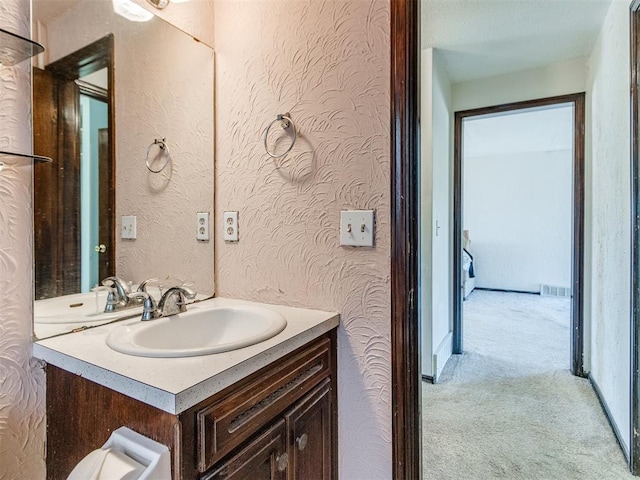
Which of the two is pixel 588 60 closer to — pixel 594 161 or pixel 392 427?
pixel 594 161

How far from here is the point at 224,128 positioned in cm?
141

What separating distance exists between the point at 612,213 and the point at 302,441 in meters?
1.98

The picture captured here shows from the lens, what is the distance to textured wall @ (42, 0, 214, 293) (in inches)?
45.0

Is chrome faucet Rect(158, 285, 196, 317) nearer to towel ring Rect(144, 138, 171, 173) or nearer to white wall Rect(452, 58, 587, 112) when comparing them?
towel ring Rect(144, 138, 171, 173)

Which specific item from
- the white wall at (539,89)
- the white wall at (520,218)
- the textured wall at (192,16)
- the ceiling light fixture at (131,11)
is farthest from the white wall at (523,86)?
the white wall at (520,218)

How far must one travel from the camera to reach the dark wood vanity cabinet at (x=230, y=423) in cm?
68

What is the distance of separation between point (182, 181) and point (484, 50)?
2.19m

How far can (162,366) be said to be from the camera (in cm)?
73

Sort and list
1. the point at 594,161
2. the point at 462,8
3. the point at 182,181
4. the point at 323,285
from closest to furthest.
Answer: the point at 323,285
the point at 182,181
the point at 462,8
the point at 594,161

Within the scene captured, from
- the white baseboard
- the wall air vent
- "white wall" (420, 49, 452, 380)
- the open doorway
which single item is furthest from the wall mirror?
the wall air vent

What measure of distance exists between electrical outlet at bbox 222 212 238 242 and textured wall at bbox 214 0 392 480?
3cm

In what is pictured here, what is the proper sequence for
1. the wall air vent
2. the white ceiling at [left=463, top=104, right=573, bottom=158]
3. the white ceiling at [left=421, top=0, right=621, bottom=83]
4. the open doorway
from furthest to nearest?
the wall air vent, the open doorway, the white ceiling at [left=463, top=104, right=573, bottom=158], the white ceiling at [left=421, top=0, right=621, bottom=83]

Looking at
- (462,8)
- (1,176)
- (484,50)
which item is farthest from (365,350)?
(484,50)

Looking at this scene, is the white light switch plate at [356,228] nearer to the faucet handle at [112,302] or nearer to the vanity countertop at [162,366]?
the vanity countertop at [162,366]
